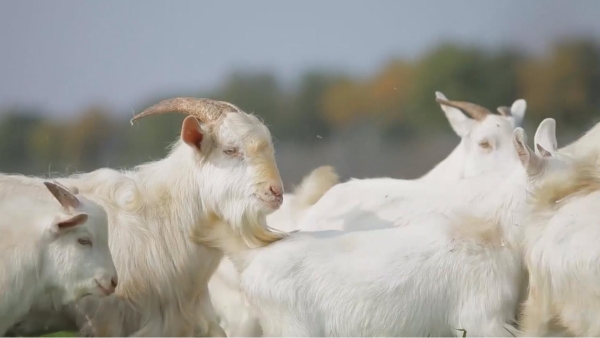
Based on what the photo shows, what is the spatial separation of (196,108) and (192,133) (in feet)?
0.78

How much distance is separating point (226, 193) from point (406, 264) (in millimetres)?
1048

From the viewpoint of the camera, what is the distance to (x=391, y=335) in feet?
14.0

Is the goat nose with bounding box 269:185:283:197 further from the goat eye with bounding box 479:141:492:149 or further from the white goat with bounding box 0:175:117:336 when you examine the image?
the goat eye with bounding box 479:141:492:149

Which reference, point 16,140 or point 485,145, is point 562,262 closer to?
point 485,145

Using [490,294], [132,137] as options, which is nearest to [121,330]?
[490,294]

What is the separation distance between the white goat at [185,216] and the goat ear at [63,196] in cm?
61

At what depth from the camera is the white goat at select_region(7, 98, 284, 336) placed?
4605 millimetres

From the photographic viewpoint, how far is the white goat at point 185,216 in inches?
181

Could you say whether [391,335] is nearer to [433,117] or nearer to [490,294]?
[490,294]

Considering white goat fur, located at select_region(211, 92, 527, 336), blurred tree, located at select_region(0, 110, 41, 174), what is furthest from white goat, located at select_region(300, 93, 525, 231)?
blurred tree, located at select_region(0, 110, 41, 174)

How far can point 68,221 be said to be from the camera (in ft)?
13.6

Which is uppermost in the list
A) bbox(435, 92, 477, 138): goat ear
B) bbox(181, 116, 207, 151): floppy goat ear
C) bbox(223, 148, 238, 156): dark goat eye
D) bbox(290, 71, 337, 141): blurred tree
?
bbox(181, 116, 207, 151): floppy goat ear

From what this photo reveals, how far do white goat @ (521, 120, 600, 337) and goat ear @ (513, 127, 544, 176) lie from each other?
10 centimetres

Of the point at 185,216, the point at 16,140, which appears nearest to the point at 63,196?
the point at 185,216
